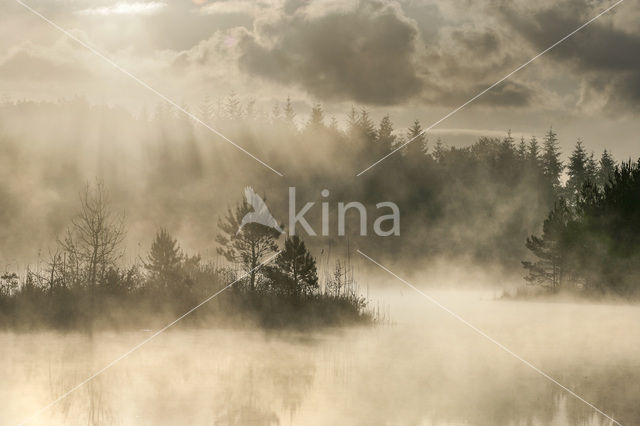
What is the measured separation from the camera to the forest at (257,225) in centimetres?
2920

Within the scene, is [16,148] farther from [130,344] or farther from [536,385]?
[536,385]

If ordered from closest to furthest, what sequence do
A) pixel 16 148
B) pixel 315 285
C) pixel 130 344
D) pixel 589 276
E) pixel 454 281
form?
pixel 130 344, pixel 315 285, pixel 589 276, pixel 454 281, pixel 16 148

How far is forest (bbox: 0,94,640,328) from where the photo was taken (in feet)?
95.8

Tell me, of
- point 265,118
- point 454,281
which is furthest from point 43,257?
point 265,118

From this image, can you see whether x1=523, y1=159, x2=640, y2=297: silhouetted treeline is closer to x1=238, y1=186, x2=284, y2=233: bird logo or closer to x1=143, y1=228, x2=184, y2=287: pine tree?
x1=238, y1=186, x2=284, y2=233: bird logo

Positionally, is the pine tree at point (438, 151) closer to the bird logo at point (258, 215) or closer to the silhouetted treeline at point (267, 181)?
the silhouetted treeline at point (267, 181)

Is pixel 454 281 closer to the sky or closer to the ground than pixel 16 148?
closer to the ground

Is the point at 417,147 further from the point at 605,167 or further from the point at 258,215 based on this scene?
the point at 258,215

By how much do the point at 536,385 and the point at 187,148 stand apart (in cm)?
6704

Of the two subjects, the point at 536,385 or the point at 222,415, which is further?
the point at 536,385

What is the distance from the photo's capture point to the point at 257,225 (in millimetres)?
30859

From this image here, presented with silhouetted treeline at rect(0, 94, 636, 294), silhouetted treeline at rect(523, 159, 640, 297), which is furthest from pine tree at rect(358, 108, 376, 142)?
silhouetted treeline at rect(523, 159, 640, 297)

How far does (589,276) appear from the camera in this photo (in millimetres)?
40500

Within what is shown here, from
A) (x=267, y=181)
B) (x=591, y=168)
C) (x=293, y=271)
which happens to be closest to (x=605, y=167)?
(x=591, y=168)
